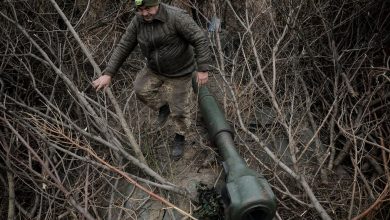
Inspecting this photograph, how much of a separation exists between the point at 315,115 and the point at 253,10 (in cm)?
189

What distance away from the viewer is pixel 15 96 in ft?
17.3

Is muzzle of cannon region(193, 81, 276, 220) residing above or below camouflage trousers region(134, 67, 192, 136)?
below

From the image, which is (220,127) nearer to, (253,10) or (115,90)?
(115,90)

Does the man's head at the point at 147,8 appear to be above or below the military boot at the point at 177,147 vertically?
above

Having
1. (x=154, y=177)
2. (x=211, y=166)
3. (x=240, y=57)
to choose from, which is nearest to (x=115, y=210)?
(x=154, y=177)

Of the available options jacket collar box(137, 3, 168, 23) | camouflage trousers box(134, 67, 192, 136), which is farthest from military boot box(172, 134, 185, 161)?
jacket collar box(137, 3, 168, 23)

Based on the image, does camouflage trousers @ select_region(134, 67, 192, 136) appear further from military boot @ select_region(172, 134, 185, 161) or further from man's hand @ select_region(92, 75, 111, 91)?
man's hand @ select_region(92, 75, 111, 91)

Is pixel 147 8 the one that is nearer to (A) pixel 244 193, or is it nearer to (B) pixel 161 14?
(B) pixel 161 14

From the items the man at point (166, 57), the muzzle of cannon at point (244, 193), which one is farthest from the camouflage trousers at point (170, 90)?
the muzzle of cannon at point (244, 193)

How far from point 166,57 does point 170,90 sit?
394 millimetres

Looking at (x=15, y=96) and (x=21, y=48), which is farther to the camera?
A: (x=21, y=48)

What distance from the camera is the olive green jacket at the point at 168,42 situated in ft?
12.5

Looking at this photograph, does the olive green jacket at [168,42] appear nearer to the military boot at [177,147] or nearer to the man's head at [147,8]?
the man's head at [147,8]

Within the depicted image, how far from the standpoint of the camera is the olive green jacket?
3.82 meters
